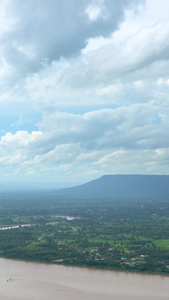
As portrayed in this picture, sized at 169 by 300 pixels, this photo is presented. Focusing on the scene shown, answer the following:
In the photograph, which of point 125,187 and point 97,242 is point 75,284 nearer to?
point 97,242

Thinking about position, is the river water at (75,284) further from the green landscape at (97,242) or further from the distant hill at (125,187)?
the distant hill at (125,187)

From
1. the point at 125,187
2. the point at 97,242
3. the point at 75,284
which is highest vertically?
the point at 125,187

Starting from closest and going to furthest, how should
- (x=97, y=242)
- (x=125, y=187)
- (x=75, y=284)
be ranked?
(x=75, y=284), (x=97, y=242), (x=125, y=187)

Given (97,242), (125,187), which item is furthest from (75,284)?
(125,187)

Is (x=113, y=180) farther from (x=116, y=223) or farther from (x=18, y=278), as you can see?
(x=18, y=278)

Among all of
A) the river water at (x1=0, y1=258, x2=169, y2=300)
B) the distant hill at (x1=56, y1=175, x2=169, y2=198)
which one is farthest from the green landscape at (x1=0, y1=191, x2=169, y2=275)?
the distant hill at (x1=56, y1=175, x2=169, y2=198)

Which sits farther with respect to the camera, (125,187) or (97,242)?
(125,187)
